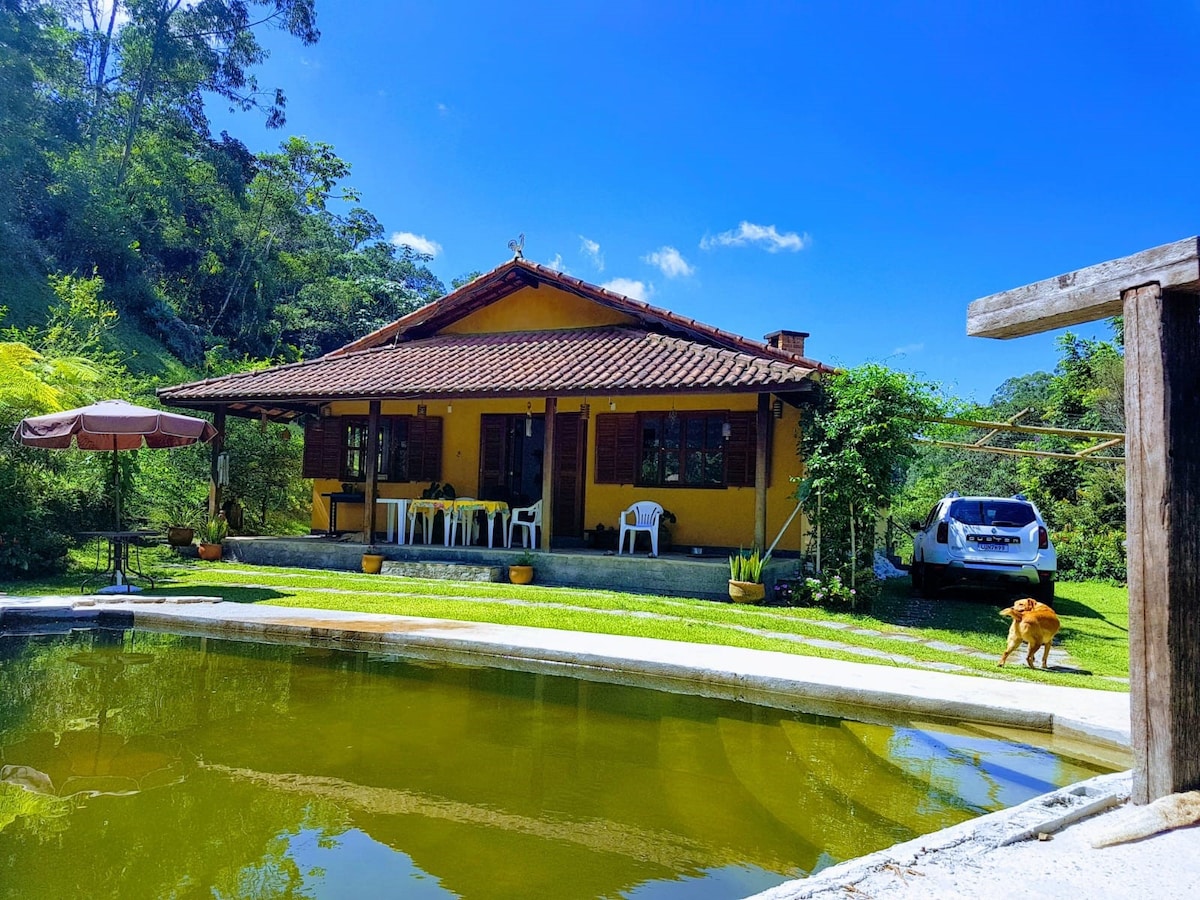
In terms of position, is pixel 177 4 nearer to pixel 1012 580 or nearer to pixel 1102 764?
pixel 1012 580

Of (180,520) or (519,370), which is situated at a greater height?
(519,370)

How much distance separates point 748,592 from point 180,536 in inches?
414

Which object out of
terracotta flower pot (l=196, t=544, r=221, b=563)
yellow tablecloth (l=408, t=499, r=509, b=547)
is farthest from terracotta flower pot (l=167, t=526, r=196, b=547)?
yellow tablecloth (l=408, t=499, r=509, b=547)

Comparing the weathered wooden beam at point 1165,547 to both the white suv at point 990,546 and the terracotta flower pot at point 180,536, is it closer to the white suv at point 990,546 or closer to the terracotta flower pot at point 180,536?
the white suv at point 990,546

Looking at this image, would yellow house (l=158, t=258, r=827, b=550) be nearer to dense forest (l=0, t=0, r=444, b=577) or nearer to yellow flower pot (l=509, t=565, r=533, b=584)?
yellow flower pot (l=509, t=565, r=533, b=584)

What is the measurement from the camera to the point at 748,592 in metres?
10.1

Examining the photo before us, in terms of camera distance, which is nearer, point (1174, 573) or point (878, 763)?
point (1174, 573)

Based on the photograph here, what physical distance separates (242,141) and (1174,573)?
4493cm

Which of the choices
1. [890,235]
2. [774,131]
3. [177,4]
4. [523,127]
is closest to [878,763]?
[774,131]

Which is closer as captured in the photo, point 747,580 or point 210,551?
point 747,580

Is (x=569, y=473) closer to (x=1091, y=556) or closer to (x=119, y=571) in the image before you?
(x=119, y=571)

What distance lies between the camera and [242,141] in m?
39.3

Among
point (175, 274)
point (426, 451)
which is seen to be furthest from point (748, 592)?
point (175, 274)

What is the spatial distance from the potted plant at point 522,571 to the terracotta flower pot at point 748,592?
3203 millimetres
